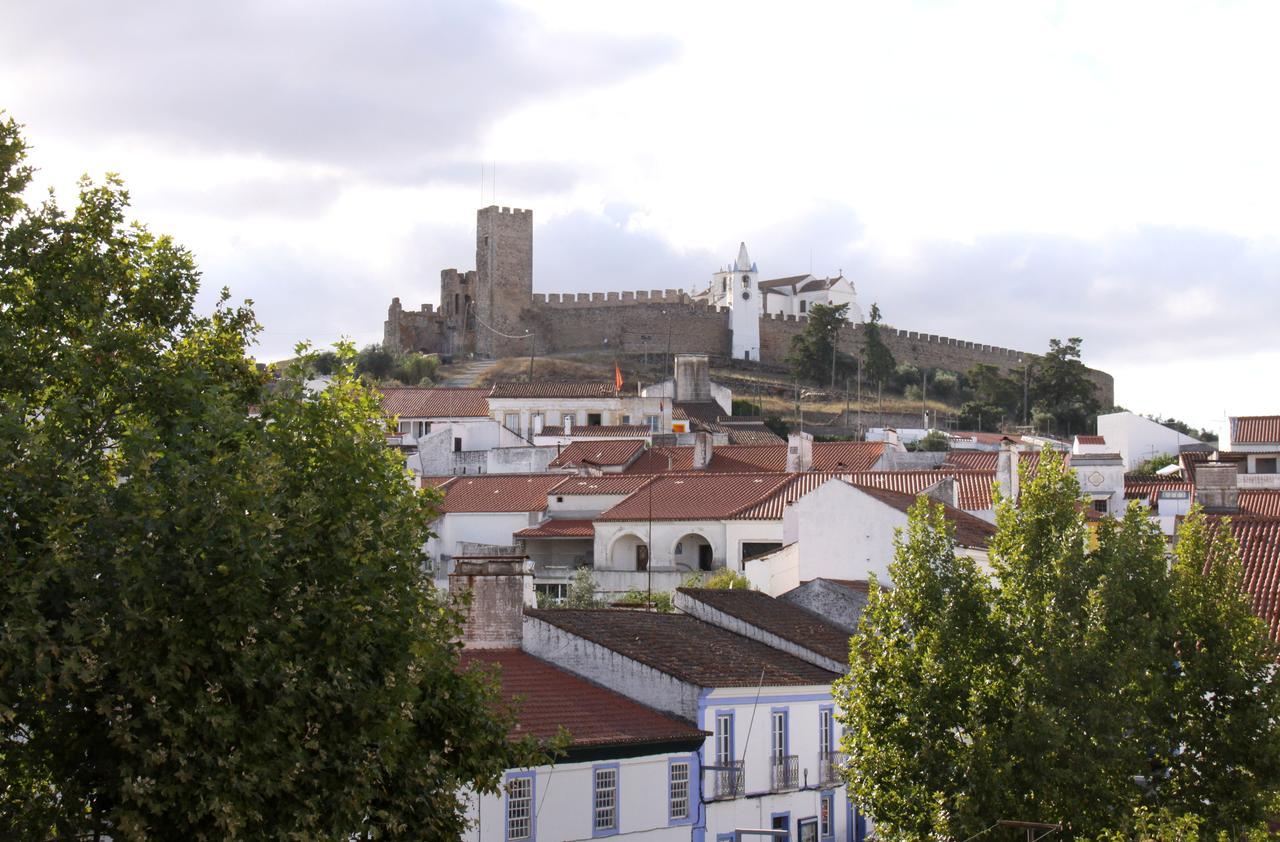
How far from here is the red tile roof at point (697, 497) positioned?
169ft

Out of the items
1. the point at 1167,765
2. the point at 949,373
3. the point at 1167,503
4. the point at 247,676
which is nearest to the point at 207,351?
the point at 247,676

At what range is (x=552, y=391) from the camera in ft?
→ 266

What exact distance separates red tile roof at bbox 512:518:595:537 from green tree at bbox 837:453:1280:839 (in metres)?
30.6

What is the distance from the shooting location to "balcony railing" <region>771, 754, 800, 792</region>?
91.6ft

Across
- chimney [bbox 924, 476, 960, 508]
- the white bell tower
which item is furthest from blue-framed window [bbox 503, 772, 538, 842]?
the white bell tower

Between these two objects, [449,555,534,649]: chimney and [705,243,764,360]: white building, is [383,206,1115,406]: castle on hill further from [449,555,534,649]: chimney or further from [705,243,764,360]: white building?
[449,555,534,649]: chimney

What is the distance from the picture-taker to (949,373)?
123062 mm

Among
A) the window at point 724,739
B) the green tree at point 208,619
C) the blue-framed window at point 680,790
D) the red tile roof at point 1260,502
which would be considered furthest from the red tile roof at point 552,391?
the green tree at point 208,619

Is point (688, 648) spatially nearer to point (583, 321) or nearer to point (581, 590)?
point (581, 590)

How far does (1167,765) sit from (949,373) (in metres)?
103

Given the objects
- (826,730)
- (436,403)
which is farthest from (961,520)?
(436,403)

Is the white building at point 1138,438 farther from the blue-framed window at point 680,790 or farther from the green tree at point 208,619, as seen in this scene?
the green tree at point 208,619

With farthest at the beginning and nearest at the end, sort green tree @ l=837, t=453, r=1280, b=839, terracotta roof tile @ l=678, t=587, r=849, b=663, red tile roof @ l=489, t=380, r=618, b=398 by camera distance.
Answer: red tile roof @ l=489, t=380, r=618, b=398
terracotta roof tile @ l=678, t=587, r=849, b=663
green tree @ l=837, t=453, r=1280, b=839

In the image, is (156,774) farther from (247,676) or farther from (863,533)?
(863,533)
